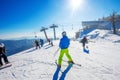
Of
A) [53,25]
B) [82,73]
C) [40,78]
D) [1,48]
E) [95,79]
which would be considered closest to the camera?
[95,79]

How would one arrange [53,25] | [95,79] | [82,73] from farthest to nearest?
[53,25], [82,73], [95,79]

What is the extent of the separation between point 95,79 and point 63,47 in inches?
116

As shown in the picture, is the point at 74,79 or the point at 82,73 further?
the point at 82,73

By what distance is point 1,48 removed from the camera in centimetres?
1122

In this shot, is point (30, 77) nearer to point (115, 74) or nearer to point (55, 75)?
point (55, 75)

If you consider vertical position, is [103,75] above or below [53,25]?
below

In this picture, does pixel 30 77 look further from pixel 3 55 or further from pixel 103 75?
pixel 3 55

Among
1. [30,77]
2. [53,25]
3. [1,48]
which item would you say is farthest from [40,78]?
[53,25]

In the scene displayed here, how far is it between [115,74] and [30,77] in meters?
4.67

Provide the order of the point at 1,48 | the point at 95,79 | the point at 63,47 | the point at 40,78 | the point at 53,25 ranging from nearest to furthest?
→ the point at 95,79
the point at 40,78
the point at 63,47
the point at 1,48
the point at 53,25

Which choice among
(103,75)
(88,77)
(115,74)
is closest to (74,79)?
(88,77)

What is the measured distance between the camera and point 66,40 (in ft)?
27.9

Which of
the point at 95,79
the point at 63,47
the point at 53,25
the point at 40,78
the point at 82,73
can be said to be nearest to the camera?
the point at 95,79

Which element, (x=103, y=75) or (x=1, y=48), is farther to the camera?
(x=1, y=48)
